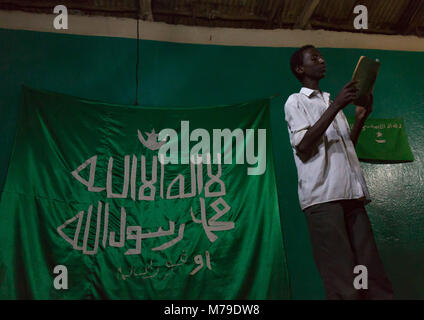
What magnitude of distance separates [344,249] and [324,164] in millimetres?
305

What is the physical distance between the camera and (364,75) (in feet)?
4.52

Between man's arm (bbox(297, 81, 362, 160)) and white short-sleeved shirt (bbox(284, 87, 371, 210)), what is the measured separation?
36 mm

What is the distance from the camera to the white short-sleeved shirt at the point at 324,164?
127 centimetres

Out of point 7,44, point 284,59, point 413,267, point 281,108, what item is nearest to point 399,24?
point 284,59

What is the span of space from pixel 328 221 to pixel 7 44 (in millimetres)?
2291

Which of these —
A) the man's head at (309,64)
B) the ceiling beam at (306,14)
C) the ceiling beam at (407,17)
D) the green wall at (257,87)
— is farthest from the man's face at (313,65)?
the ceiling beam at (407,17)

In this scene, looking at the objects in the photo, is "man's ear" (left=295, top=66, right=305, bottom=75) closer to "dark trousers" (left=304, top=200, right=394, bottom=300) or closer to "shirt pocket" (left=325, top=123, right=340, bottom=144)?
"shirt pocket" (left=325, top=123, right=340, bottom=144)

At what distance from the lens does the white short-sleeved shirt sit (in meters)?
1.27

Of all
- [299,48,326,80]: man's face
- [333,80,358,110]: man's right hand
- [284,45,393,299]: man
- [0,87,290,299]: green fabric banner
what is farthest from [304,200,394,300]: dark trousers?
[0,87,290,299]: green fabric banner

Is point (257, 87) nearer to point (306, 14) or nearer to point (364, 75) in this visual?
point (306, 14)

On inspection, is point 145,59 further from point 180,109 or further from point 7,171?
point 7,171

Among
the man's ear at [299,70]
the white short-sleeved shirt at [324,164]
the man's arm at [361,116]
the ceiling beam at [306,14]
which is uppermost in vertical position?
the ceiling beam at [306,14]

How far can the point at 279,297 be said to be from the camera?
1.94 m

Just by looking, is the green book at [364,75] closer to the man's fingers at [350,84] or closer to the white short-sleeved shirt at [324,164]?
the man's fingers at [350,84]
